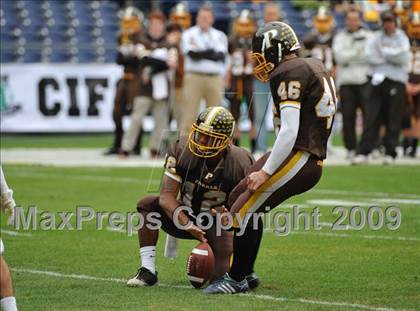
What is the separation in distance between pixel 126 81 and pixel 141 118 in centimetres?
96

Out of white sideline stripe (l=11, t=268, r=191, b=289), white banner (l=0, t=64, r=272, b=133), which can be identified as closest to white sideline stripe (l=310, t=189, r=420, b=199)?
white sideline stripe (l=11, t=268, r=191, b=289)

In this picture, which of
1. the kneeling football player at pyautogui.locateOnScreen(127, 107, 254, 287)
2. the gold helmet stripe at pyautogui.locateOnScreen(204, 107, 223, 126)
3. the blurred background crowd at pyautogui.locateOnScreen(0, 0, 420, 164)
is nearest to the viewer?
the gold helmet stripe at pyautogui.locateOnScreen(204, 107, 223, 126)

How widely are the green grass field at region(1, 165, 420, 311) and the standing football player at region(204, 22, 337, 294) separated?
1.13 feet

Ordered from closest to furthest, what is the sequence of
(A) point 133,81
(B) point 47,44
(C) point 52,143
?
(A) point 133,81 → (C) point 52,143 → (B) point 47,44

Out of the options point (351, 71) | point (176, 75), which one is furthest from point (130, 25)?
point (351, 71)

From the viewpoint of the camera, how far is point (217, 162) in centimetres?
746

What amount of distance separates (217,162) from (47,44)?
659 inches

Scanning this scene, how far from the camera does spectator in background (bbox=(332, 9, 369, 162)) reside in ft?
55.4

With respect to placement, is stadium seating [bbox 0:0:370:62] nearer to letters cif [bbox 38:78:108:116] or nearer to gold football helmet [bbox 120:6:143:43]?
letters cif [bbox 38:78:108:116]

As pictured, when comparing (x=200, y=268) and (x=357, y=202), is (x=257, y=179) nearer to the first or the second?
(x=200, y=268)

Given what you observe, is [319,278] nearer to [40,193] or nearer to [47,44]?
[40,193]

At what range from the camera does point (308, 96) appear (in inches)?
280

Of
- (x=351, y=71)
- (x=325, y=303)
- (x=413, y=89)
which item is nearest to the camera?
(x=325, y=303)

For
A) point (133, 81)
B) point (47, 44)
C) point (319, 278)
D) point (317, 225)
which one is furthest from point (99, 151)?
point (319, 278)
